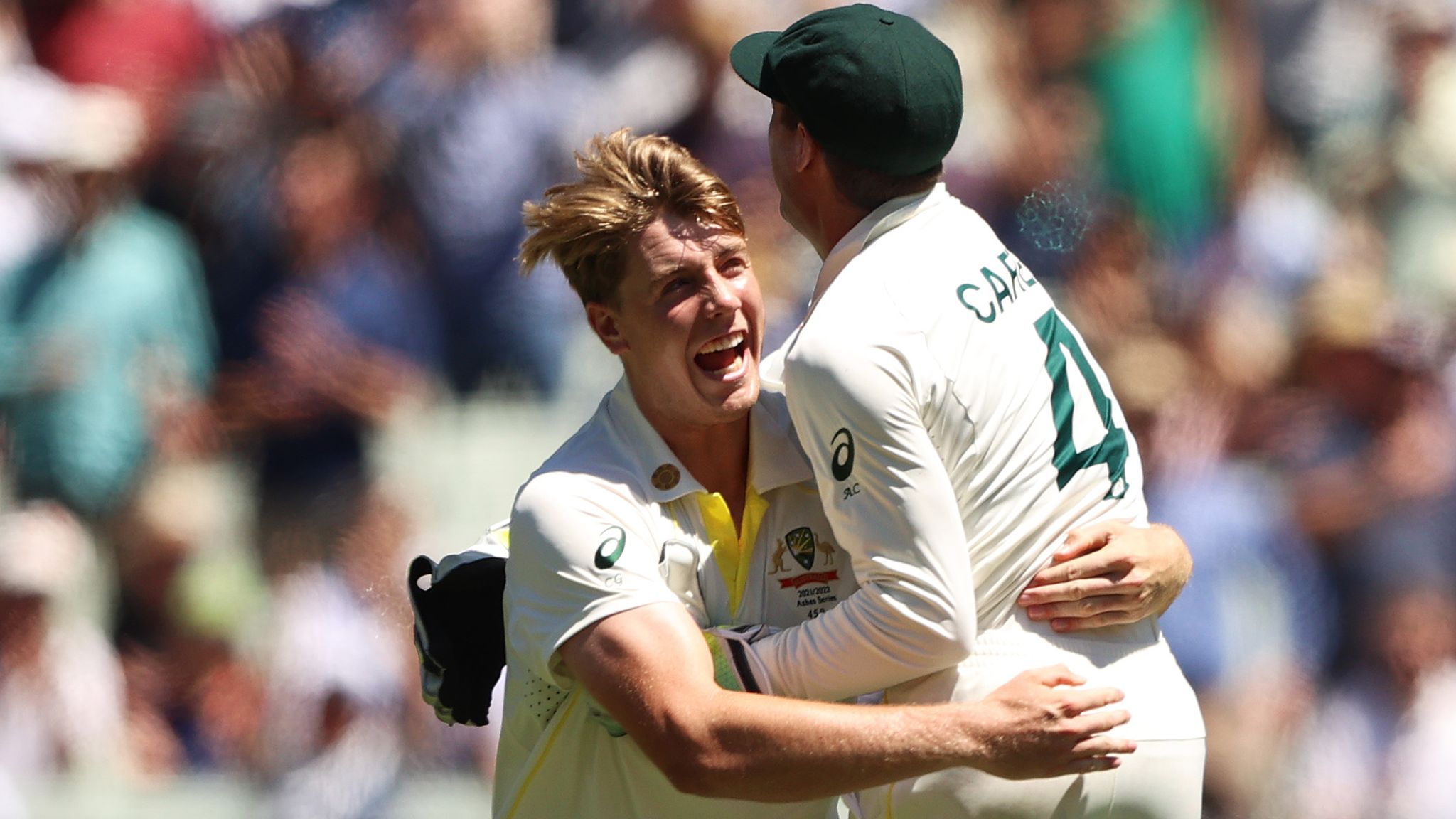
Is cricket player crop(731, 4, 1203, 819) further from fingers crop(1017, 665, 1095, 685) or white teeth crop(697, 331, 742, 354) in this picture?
white teeth crop(697, 331, 742, 354)

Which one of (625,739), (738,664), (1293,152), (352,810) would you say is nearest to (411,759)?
(352,810)

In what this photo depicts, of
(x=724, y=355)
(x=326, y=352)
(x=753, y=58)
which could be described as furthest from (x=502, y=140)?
(x=724, y=355)

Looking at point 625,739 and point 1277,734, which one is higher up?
point 625,739

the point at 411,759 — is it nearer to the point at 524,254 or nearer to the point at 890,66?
the point at 524,254

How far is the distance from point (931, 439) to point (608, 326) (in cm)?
65

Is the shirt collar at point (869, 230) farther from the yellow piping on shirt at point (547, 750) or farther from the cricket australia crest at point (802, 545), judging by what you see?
the yellow piping on shirt at point (547, 750)

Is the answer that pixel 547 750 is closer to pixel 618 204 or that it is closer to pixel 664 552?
pixel 664 552

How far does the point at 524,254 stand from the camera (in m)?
2.72

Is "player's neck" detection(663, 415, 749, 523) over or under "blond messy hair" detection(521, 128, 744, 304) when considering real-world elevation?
under

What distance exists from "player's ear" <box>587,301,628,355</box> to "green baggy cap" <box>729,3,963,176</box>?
44 centimetres

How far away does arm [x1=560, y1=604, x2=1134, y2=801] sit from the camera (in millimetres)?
2270

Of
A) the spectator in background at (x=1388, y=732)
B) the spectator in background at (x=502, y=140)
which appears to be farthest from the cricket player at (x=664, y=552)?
the spectator in background at (x=1388, y=732)

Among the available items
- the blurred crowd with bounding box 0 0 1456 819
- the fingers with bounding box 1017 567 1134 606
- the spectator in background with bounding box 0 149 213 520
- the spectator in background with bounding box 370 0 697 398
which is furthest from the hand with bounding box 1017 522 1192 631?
the spectator in background with bounding box 0 149 213 520

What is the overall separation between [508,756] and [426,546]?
157 centimetres
